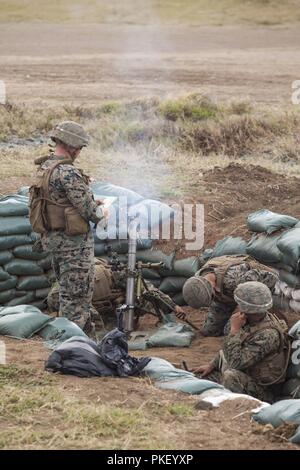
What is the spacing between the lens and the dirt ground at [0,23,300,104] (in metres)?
21.3

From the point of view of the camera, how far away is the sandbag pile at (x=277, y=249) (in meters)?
7.77

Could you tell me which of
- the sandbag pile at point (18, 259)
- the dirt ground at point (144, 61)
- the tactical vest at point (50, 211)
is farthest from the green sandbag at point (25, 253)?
the dirt ground at point (144, 61)

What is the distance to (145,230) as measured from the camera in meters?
9.12

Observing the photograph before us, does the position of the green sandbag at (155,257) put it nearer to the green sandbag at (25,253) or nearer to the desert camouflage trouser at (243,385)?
the green sandbag at (25,253)

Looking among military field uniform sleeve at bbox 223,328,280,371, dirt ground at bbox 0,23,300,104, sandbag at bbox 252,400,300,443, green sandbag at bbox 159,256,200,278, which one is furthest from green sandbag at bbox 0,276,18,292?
dirt ground at bbox 0,23,300,104

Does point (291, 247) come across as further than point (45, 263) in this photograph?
No

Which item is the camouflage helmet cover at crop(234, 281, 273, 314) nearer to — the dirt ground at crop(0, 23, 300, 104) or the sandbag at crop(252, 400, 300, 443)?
the sandbag at crop(252, 400, 300, 443)

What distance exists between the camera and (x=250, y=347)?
21.0ft

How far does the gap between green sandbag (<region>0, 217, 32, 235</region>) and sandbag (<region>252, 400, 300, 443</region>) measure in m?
4.13

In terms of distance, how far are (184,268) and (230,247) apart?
1.81ft

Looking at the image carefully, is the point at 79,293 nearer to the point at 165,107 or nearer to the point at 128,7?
the point at 165,107

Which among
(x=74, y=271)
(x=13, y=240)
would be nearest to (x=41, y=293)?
(x=13, y=240)

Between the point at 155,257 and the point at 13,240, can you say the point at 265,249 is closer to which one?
the point at 155,257

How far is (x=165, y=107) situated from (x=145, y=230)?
22.6 ft
